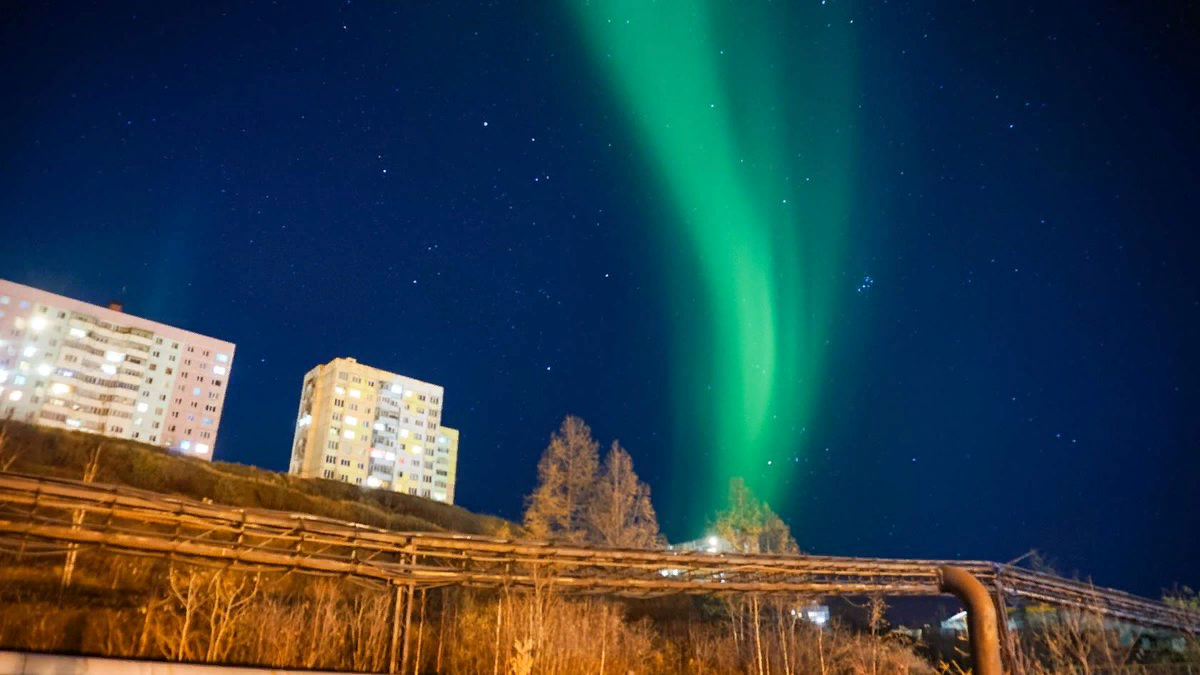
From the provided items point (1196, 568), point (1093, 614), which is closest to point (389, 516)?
point (1093, 614)

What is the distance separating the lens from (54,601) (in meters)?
23.8

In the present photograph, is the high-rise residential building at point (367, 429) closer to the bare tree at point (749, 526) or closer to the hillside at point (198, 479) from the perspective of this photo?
the hillside at point (198, 479)

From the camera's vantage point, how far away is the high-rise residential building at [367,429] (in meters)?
96.5

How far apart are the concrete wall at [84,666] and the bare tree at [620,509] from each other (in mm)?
35712

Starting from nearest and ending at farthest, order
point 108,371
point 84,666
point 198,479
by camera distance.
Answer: point 84,666
point 198,479
point 108,371

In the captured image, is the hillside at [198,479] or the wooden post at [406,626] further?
the hillside at [198,479]

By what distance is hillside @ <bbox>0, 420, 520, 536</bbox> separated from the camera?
135 ft

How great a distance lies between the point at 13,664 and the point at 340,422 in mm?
89132

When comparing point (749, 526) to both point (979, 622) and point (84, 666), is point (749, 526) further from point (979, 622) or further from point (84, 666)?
point (84, 666)

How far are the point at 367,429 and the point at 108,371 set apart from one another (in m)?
29.8

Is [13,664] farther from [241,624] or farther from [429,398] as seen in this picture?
[429,398]

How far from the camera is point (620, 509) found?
5003 cm

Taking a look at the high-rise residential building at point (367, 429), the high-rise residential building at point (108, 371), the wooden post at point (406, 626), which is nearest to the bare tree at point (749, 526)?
the wooden post at point (406, 626)

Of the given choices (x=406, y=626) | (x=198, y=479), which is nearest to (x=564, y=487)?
(x=198, y=479)
